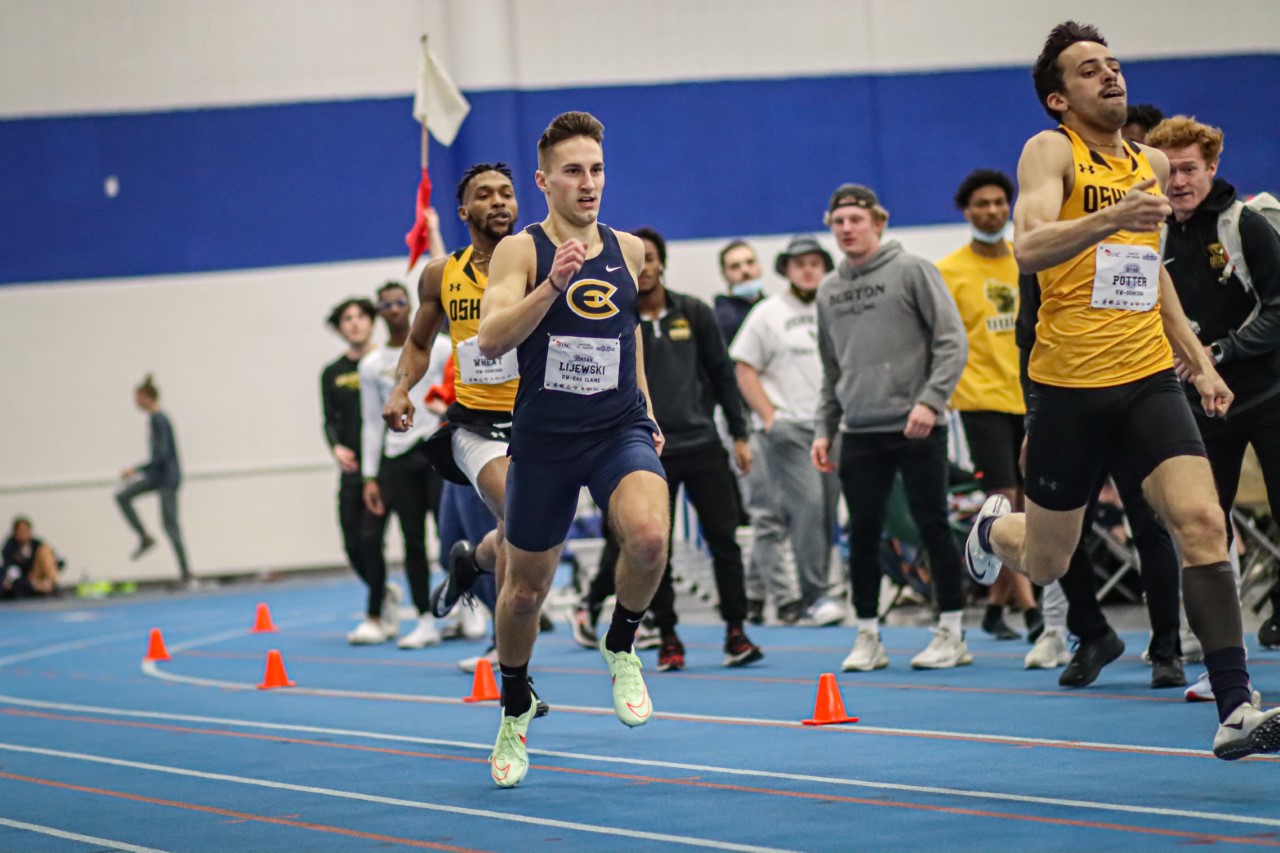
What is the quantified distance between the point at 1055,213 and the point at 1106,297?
0.32m

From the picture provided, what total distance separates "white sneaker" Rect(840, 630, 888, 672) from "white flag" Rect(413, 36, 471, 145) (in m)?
4.39

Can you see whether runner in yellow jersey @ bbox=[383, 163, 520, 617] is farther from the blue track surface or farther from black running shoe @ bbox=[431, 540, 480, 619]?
the blue track surface

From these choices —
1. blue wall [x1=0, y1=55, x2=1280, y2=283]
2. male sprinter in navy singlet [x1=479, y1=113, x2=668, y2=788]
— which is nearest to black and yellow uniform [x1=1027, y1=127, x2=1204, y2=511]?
male sprinter in navy singlet [x1=479, y1=113, x2=668, y2=788]

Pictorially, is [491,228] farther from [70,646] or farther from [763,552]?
[70,646]

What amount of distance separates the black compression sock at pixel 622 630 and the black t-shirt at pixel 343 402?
6.82 metres

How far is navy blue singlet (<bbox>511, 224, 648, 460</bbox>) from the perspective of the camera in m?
Result: 5.57

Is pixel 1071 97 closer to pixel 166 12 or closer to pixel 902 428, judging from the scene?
pixel 902 428

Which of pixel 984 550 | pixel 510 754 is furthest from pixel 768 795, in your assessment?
pixel 984 550

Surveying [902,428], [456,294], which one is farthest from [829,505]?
[456,294]

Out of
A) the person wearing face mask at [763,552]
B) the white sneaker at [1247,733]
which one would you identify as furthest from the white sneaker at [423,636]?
the white sneaker at [1247,733]

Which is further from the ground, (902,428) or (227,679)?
(902,428)

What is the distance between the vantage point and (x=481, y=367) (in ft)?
23.7

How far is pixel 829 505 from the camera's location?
11.8 meters

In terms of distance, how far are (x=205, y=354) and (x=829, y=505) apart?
36.4 ft
